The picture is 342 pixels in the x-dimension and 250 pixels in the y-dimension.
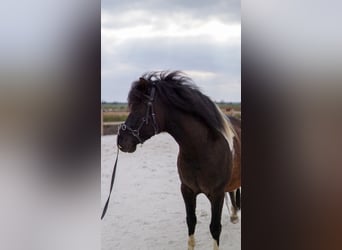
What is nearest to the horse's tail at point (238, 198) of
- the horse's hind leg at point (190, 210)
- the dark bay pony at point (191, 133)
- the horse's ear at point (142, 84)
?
the dark bay pony at point (191, 133)

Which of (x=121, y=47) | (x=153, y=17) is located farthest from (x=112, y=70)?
(x=153, y=17)

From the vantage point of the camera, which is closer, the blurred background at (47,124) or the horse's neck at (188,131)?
the blurred background at (47,124)

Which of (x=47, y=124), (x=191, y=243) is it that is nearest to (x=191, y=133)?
(x=191, y=243)

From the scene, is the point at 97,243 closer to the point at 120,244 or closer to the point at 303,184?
the point at 120,244

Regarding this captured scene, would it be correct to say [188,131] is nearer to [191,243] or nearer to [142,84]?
[142,84]

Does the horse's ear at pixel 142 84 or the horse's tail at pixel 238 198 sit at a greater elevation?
the horse's ear at pixel 142 84

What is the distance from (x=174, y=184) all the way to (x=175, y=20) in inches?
25.5

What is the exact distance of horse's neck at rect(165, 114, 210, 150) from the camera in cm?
156

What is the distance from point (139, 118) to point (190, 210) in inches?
16.4

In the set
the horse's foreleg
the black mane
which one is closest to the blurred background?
the black mane

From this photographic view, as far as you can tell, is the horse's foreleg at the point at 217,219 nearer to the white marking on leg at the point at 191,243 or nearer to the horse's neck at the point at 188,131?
the white marking on leg at the point at 191,243

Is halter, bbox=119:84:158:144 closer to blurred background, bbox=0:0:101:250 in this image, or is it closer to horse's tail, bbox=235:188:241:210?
blurred background, bbox=0:0:101:250

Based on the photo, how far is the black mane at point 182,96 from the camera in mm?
1515

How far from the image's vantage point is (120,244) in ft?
5.00
